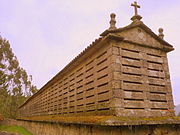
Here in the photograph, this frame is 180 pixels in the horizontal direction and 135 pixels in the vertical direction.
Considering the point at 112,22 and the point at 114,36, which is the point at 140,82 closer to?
the point at 114,36

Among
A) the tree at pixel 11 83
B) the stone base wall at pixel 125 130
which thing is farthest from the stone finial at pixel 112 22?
the tree at pixel 11 83

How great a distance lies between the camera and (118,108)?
498 centimetres

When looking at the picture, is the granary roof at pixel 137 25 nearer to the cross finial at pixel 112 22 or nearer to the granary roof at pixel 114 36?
the granary roof at pixel 114 36

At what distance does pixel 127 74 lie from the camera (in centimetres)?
552

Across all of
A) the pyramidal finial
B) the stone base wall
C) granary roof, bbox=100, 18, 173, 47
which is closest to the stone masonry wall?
granary roof, bbox=100, 18, 173, 47

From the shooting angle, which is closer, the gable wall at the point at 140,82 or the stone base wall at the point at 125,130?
the stone base wall at the point at 125,130

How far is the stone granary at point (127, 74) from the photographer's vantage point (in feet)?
17.3

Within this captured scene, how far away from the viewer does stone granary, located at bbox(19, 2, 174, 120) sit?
17.3 ft

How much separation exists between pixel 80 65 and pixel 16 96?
29299mm

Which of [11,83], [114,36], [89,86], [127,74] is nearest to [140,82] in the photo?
[127,74]

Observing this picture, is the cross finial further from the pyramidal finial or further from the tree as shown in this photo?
→ the tree

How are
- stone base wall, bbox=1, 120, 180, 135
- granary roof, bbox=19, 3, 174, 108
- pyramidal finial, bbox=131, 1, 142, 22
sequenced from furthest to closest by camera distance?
1. pyramidal finial, bbox=131, 1, 142, 22
2. granary roof, bbox=19, 3, 174, 108
3. stone base wall, bbox=1, 120, 180, 135

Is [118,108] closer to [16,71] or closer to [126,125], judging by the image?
[126,125]

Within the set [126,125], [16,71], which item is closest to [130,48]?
[126,125]
